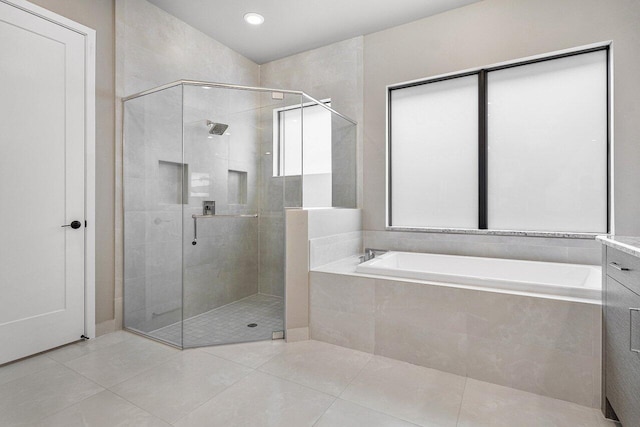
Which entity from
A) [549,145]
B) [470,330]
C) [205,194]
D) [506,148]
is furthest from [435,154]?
[205,194]

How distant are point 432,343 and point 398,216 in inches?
58.3

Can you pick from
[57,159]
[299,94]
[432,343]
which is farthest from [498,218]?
[57,159]

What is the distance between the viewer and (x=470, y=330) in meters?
1.87

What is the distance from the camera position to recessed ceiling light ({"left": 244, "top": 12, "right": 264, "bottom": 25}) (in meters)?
2.91

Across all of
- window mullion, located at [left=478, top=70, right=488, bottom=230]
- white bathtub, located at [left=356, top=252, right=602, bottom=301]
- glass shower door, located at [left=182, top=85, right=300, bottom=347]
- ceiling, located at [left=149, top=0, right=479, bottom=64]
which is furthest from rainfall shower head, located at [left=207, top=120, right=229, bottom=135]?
window mullion, located at [left=478, top=70, right=488, bottom=230]

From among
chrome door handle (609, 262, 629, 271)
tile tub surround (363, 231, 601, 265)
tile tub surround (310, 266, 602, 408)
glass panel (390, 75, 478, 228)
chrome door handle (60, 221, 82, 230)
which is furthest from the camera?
glass panel (390, 75, 478, 228)

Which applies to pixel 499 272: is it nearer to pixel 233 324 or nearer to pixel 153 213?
pixel 233 324

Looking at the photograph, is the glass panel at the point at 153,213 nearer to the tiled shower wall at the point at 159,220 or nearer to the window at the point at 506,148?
the tiled shower wall at the point at 159,220

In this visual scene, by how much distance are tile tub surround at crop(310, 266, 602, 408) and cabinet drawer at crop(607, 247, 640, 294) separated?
0.26 metres

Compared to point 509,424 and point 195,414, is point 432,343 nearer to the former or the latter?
point 509,424

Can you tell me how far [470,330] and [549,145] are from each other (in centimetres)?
174

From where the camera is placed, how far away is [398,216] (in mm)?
3232

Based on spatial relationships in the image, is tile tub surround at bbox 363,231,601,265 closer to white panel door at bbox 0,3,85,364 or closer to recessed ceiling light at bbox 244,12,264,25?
recessed ceiling light at bbox 244,12,264,25

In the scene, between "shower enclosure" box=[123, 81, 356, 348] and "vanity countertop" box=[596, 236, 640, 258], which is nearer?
"vanity countertop" box=[596, 236, 640, 258]
